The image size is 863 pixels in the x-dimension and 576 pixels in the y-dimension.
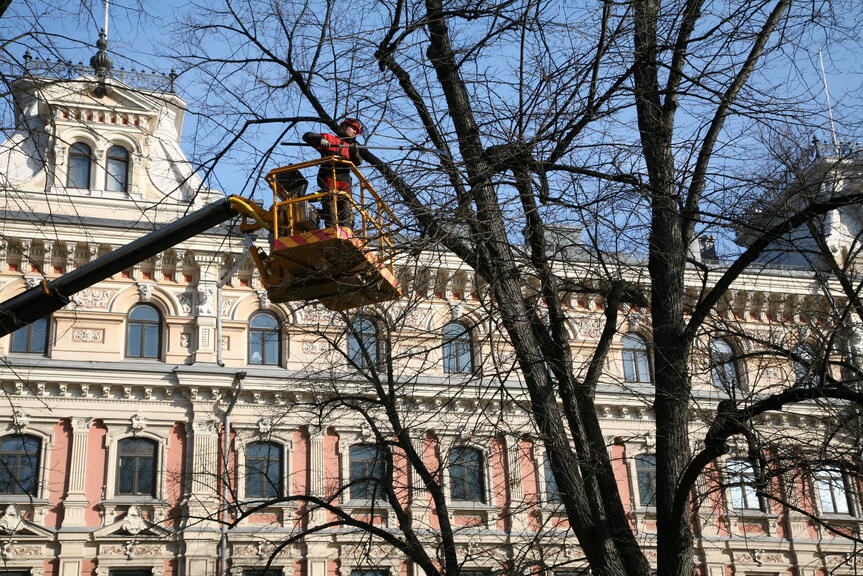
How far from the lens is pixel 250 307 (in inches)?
974

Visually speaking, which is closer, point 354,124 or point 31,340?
point 354,124

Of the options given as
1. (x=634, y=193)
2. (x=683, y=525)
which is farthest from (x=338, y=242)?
(x=683, y=525)

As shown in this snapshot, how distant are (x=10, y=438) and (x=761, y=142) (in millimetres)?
17940

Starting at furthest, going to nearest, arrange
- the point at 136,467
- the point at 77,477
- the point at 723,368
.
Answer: the point at 136,467, the point at 77,477, the point at 723,368

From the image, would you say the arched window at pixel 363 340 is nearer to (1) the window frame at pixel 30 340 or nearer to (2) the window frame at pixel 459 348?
(2) the window frame at pixel 459 348

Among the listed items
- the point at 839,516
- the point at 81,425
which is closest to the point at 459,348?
the point at 81,425

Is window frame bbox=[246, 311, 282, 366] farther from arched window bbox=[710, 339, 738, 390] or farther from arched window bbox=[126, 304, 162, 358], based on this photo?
arched window bbox=[710, 339, 738, 390]

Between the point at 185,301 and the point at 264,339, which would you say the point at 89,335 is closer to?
the point at 185,301

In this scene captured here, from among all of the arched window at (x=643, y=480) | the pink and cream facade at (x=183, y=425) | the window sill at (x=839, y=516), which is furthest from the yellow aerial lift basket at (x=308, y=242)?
the window sill at (x=839, y=516)

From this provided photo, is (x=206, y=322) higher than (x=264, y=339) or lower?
higher

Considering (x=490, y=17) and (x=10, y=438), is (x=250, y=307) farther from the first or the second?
(x=490, y=17)

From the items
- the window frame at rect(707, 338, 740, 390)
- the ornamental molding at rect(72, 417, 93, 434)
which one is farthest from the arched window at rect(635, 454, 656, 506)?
the window frame at rect(707, 338, 740, 390)

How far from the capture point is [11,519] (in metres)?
21.3

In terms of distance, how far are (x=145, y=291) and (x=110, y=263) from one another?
555 inches
